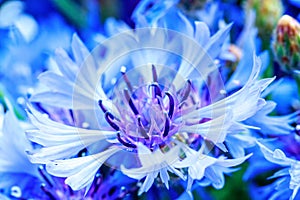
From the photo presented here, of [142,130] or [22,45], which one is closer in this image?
[142,130]

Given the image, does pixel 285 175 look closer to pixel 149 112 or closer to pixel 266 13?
pixel 149 112

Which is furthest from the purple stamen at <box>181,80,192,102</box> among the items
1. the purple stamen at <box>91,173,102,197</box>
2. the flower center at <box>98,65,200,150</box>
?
the purple stamen at <box>91,173,102,197</box>

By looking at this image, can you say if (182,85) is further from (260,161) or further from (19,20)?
(19,20)

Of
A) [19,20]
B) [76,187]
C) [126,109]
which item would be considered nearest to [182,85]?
[126,109]

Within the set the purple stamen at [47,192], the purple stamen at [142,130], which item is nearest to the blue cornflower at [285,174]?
the purple stamen at [142,130]

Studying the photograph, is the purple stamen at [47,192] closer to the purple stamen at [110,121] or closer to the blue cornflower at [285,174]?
the purple stamen at [110,121]

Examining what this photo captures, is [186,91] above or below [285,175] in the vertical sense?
above

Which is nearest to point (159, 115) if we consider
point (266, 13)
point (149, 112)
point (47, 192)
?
point (149, 112)
